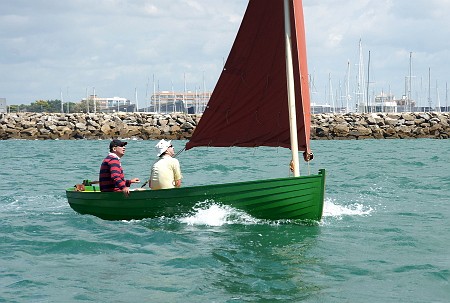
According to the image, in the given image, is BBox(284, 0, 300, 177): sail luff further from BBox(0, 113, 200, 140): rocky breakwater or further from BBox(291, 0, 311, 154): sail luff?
BBox(0, 113, 200, 140): rocky breakwater

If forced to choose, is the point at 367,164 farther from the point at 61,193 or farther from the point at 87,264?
the point at 87,264

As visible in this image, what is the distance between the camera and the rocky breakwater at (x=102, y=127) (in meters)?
63.2

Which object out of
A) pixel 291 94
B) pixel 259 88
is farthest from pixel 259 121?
pixel 291 94

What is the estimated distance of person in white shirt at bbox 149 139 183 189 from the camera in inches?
534

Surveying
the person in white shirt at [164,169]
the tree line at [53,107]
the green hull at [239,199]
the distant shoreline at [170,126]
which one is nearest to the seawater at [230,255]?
the green hull at [239,199]

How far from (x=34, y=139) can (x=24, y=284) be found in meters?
57.0

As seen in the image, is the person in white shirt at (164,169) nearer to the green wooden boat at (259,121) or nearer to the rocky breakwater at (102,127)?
the green wooden boat at (259,121)

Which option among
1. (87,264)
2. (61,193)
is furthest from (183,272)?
(61,193)

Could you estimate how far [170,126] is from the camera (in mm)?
63625

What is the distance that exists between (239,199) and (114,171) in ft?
8.23

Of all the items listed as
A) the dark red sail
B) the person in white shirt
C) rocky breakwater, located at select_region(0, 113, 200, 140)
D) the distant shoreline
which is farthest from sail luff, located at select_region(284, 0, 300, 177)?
rocky breakwater, located at select_region(0, 113, 200, 140)

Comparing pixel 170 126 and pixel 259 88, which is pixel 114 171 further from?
pixel 170 126

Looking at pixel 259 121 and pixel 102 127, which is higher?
pixel 102 127

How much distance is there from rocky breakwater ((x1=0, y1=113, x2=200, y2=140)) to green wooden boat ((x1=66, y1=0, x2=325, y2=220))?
47653 mm
